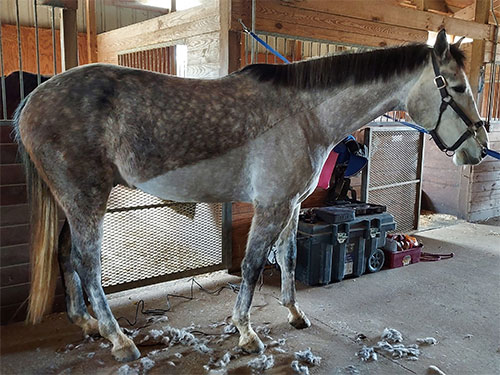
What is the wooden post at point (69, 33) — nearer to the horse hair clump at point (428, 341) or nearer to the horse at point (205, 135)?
the horse at point (205, 135)

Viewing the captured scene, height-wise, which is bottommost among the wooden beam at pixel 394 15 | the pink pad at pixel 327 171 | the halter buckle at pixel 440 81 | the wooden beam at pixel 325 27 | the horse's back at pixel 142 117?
the pink pad at pixel 327 171

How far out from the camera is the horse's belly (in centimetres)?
215

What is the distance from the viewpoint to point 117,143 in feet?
6.56

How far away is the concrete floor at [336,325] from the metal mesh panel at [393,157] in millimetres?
1100

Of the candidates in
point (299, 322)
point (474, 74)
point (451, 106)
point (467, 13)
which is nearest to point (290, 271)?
point (299, 322)

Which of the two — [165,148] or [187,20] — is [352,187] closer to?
[187,20]

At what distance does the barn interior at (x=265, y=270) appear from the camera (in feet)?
7.21

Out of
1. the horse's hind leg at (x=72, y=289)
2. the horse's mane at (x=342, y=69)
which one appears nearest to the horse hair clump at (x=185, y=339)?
the horse's hind leg at (x=72, y=289)

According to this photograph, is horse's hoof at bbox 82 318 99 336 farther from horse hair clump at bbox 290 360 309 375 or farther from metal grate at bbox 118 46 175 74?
metal grate at bbox 118 46 175 74

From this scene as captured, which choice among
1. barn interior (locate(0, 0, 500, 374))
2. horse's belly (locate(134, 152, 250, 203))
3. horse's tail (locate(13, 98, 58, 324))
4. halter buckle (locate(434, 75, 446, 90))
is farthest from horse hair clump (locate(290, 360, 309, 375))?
halter buckle (locate(434, 75, 446, 90))

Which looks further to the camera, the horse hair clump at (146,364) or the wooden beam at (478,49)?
the wooden beam at (478,49)

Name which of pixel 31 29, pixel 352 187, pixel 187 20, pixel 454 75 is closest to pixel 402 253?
pixel 352 187

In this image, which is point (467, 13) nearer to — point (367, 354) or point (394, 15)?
point (394, 15)

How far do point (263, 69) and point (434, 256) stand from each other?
8.71 feet
